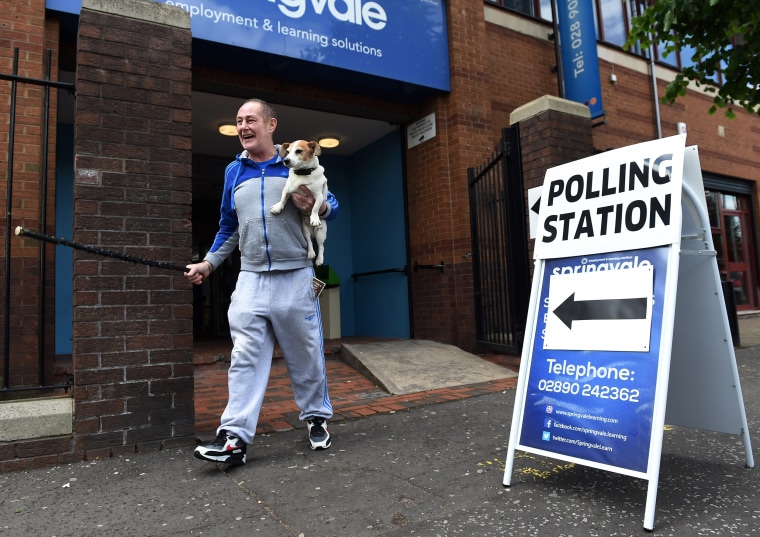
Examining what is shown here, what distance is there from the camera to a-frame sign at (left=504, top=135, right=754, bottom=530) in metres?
2.37

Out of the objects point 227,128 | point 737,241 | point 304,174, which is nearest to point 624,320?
point 304,174

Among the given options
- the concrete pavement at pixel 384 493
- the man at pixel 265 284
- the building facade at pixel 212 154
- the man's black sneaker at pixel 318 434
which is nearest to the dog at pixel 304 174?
the man at pixel 265 284

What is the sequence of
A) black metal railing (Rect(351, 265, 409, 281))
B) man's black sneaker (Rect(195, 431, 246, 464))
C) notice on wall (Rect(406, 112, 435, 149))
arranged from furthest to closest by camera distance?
black metal railing (Rect(351, 265, 409, 281))
notice on wall (Rect(406, 112, 435, 149))
man's black sneaker (Rect(195, 431, 246, 464))

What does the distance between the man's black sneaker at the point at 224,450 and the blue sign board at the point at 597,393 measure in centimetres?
147

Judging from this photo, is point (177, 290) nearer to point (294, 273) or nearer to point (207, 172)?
point (294, 273)

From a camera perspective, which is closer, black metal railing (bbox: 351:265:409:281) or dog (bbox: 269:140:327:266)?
dog (bbox: 269:140:327:266)

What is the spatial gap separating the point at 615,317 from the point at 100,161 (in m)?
3.04

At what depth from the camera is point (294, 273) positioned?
10.6 feet

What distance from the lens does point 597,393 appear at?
2.49m

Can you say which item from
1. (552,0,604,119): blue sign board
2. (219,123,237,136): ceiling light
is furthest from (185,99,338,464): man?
(552,0,604,119): blue sign board

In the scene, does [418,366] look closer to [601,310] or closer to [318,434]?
[318,434]

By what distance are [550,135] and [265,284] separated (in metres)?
4.05

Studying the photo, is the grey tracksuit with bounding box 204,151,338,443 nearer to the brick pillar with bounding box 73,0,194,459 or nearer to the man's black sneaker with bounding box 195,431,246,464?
the man's black sneaker with bounding box 195,431,246,464

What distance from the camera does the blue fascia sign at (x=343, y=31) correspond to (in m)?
6.34
